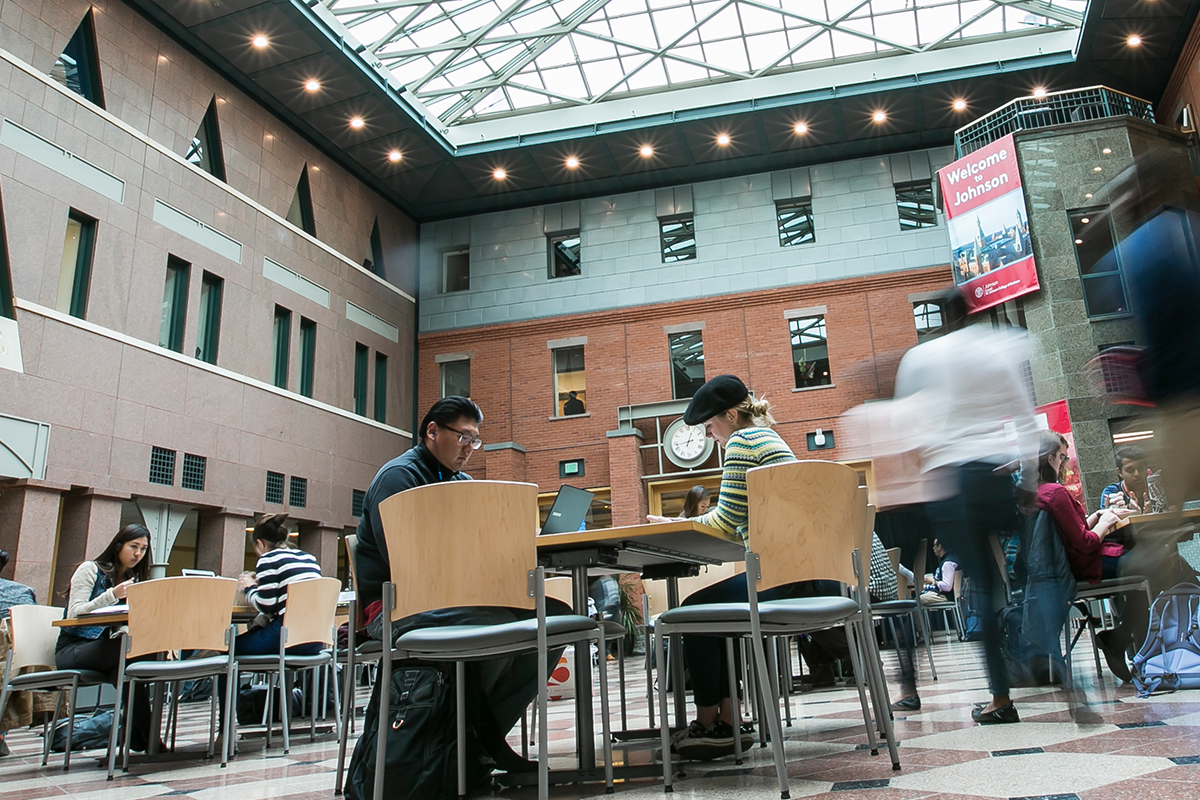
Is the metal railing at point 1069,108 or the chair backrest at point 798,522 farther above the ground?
the metal railing at point 1069,108

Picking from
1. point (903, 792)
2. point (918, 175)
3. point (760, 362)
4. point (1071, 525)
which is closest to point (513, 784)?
point (903, 792)

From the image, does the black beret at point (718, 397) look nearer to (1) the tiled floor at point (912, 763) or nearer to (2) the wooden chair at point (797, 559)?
(2) the wooden chair at point (797, 559)

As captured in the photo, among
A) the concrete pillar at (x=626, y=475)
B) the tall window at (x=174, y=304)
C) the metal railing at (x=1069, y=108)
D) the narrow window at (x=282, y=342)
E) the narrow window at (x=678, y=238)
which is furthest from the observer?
the narrow window at (x=678, y=238)

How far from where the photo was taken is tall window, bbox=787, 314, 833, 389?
15.5m

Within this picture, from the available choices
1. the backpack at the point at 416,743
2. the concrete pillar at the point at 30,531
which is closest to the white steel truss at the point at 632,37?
the concrete pillar at the point at 30,531

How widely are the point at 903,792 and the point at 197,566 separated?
11597 mm

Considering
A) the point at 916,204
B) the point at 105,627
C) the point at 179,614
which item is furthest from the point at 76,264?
the point at 916,204

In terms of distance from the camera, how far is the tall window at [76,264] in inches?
398

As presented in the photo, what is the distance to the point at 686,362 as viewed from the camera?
16.1 m

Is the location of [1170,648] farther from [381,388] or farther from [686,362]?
[381,388]

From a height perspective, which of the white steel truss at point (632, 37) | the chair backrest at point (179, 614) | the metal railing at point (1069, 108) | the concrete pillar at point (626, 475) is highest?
the white steel truss at point (632, 37)

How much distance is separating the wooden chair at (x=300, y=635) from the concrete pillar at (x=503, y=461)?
10.5 metres

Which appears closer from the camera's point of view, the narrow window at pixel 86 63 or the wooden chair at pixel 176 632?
the wooden chair at pixel 176 632

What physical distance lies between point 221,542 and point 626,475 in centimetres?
660
